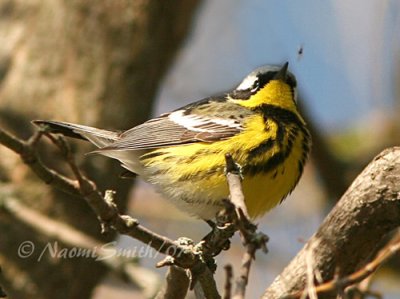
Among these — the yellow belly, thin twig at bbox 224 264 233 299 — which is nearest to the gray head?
the yellow belly

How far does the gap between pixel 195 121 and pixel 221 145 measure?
1.32 feet

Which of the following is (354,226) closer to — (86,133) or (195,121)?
(195,121)

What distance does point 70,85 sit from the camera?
5.22 metres

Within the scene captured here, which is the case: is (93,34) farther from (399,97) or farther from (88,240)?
(399,97)

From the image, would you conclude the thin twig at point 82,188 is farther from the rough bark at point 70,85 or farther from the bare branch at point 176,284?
the rough bark at point 70,85

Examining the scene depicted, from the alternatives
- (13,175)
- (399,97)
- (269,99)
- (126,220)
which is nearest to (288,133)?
(269,99)

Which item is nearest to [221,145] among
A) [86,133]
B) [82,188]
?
[86,133]

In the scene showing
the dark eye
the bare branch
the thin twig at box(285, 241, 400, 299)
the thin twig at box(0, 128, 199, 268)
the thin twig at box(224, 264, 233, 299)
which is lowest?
the bare branch

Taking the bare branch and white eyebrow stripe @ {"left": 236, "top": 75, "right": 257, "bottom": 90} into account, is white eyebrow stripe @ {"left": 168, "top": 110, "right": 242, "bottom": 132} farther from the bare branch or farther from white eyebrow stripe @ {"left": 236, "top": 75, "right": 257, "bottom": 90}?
the bare branch

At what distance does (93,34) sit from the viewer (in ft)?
17.3

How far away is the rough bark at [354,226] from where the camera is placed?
2904 mm

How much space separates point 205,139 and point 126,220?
1.38 metres

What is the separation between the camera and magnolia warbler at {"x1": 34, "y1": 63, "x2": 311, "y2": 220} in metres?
3.76

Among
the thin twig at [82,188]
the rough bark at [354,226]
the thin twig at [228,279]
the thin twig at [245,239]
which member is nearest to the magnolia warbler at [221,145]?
the rough bark at [354,226]
